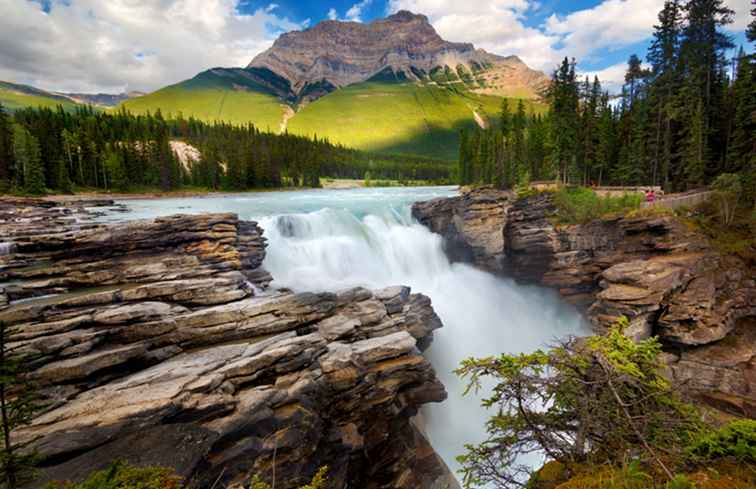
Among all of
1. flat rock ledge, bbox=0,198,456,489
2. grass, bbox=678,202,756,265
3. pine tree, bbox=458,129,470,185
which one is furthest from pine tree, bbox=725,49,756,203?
pine tree, bbox=458,129,470,185

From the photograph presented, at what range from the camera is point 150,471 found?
13.8 feet

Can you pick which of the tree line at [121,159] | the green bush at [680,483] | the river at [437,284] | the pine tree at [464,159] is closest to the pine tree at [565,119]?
the river at [437,284]

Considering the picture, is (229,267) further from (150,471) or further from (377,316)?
(150,471)

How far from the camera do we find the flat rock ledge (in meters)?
7.72

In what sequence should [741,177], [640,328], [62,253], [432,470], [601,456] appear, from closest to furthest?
[601,456]
[432,470]
[62,253]
[640,328]
[741,177]

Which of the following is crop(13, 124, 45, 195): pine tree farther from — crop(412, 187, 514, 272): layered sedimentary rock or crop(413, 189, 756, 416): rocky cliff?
crop(413, 189, 756, 416): rocky cliff

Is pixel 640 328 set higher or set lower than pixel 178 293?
lower

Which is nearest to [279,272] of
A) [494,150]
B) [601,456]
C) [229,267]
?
[229,267]

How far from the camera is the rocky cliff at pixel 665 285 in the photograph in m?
17.5

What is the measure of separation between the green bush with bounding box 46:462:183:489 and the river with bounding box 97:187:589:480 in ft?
43.5

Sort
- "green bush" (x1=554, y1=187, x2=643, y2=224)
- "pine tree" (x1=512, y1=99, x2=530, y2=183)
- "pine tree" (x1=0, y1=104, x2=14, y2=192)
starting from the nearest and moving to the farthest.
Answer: "green bush" (x1=554, y1=187, x2=643, y2=224) < "pine tree" (x1=0, y1=104, x2=14, y2=192) < "pine tree" (x1=512, y1=99, x2=530, y2=183)

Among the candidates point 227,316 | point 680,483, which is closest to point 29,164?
point 227,316

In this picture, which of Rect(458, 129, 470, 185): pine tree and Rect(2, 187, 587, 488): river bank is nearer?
Rect(2, 187, 587, 488): river bank

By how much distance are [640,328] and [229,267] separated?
25.5 meters
